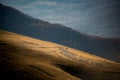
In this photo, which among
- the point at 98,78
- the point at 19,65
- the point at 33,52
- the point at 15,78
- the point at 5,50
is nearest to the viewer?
the point at 15,78

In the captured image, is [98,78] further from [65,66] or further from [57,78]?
[57,78]

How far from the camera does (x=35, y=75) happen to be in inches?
2741

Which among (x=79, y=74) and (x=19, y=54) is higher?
(x=19, y=54)

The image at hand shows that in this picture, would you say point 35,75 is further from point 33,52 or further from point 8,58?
point 33,52

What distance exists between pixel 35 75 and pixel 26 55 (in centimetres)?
2545

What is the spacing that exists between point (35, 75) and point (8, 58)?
605 inches

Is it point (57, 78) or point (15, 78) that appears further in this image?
point (57, 78)

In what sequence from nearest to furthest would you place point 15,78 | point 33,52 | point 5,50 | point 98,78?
point 15,78
point 5,50
point 98,78
point 33,52

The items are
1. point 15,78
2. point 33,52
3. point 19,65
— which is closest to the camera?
point 15,78

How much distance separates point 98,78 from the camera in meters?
94.1

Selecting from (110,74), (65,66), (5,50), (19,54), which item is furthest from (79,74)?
(5,50)

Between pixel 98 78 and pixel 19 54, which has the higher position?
pixel 19 54

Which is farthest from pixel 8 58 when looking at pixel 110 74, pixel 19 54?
pixel 110 74

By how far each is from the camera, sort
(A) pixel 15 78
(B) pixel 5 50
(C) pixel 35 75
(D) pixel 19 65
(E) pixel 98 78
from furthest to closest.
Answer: (E) pixel 98 78, (B) pixel 5 50, (D) pixel 19 65, (C) pixel 35 75, (A) pixel 15 78
